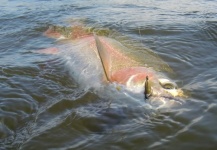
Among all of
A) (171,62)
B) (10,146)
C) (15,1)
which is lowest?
(10,146)

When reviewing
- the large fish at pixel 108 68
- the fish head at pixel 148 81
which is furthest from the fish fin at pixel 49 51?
the fish head at pixel 148 81

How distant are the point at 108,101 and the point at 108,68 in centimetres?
48

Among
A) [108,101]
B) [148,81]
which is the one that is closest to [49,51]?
[108,101]

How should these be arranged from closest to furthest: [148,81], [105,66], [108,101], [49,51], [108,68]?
[148,81] → [108,101] → [105,66] → [108,68] → [49,51]

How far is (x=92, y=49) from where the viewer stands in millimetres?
5086

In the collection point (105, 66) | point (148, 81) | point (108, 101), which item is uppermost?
point (105, 66)

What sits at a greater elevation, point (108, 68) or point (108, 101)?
point (108, 68)

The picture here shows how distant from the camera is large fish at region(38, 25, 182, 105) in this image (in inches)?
137

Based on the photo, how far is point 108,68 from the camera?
3828 millimetres

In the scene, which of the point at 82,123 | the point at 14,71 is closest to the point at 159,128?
the point at 82,123

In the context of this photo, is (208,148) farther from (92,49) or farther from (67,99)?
(92,49)

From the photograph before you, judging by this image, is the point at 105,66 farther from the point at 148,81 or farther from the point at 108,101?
the point at 148,81

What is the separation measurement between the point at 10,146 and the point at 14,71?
224cm

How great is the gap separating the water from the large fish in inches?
7.1
